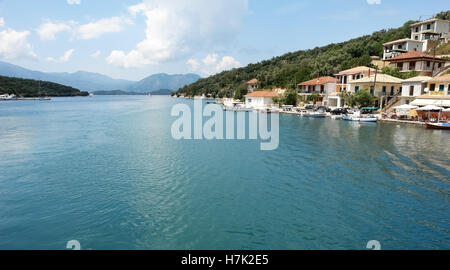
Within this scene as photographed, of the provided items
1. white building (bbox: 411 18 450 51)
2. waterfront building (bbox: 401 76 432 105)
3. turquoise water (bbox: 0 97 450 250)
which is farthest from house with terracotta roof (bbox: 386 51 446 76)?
turquoise water (bbox: 0 97 450 250)

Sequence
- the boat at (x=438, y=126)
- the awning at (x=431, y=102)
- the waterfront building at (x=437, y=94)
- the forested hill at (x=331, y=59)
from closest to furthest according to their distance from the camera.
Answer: the boat at (x=438, y=126) → the awning at (x=431, y=102) → the waterfront building at (x=437, y=94) → the forested hill at (x=331, y=59)

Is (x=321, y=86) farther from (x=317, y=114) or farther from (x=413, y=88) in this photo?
(x=413, y=88)

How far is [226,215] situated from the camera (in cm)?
1096

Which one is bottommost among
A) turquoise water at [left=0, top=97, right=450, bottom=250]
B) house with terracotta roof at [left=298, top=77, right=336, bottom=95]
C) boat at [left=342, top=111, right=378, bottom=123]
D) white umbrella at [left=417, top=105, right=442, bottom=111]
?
turquoise water at [left=0, top=97, right=450, bottom=250]

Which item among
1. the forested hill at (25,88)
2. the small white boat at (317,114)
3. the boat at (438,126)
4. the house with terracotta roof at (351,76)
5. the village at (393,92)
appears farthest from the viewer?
the forested hill at (25,88)

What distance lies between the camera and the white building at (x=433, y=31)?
58.7 metres

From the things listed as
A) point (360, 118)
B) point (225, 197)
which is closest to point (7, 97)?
point (360, 118)

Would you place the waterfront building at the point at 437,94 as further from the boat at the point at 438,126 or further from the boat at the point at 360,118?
the boat at the point at 360,118

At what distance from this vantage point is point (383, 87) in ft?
152

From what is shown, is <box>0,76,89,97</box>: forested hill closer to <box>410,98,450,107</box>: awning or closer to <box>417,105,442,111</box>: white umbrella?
<box>410,98,450,107</box>: awning

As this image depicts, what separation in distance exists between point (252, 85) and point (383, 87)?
59.1 meters

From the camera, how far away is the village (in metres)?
37.2

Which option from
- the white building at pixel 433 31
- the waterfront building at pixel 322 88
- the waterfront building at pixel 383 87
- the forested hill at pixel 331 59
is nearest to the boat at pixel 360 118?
the waterfront building at pixel 383 87
